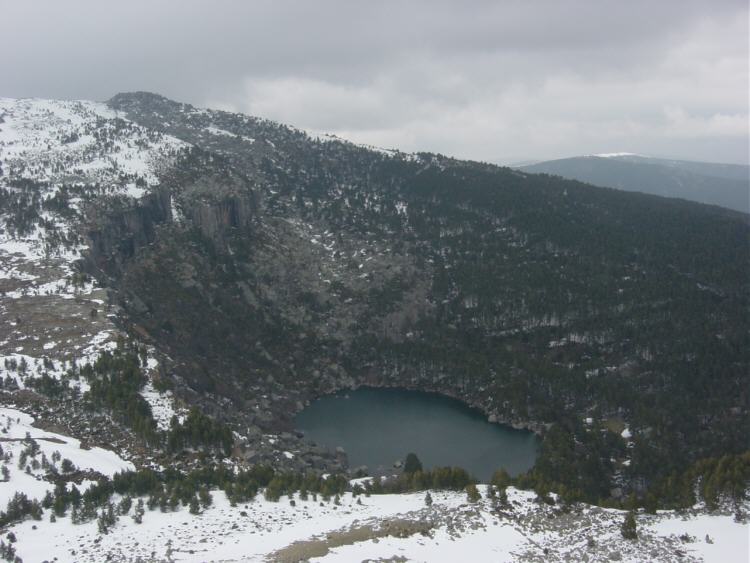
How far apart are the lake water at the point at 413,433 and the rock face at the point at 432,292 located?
13.6ft

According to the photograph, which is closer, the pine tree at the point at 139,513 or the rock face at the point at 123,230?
the pine tree at the point at 139,513

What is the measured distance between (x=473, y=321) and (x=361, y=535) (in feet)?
318

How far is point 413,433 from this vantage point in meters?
88.8

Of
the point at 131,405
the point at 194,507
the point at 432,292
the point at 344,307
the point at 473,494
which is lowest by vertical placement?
the point at 473,494

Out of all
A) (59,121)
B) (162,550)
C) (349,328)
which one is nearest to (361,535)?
(162,550)

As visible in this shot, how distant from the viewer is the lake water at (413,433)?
77812 mm

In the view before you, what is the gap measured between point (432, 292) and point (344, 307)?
72.9ft

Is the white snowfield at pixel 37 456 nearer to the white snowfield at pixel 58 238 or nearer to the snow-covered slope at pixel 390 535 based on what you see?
the snow-covered slope at pixel 390 535

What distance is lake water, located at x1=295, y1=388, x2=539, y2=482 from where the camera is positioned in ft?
255

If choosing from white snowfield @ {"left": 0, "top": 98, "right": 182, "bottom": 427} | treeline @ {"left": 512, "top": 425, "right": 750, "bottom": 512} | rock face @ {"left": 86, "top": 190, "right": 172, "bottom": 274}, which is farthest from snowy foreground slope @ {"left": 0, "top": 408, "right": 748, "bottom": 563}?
rock face @ {"left": 86, "top": 190, "right": 172, "bottom": 274}

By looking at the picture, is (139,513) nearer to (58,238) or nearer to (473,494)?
(473,494)

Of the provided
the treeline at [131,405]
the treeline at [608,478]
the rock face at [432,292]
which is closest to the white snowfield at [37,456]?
the treeline at [131,405]

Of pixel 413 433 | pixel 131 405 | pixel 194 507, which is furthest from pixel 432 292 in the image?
pixel 194 507

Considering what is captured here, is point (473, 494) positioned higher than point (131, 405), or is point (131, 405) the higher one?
point (131, 405)
